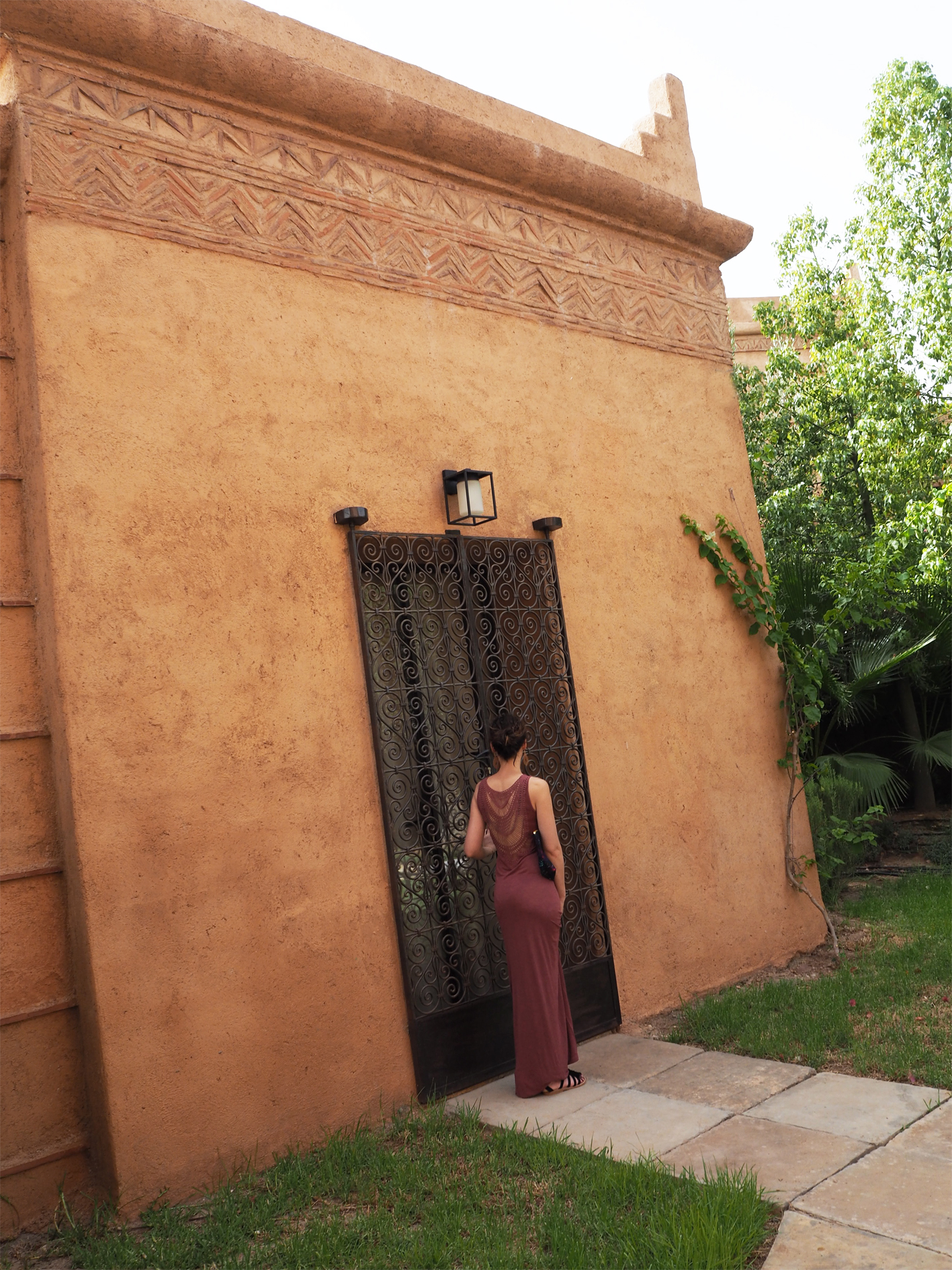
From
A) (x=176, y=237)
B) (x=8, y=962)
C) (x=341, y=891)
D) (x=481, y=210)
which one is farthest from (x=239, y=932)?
(x=481, y=210)

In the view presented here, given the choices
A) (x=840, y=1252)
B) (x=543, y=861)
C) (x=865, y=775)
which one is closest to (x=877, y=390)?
(x=865, y=775)

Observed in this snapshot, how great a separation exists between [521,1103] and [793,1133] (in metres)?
1.14

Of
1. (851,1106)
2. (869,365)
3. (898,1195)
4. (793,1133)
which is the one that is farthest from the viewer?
(869,365)

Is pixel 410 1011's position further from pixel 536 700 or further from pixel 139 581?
pixel 139 581

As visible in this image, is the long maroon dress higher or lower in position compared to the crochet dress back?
lower

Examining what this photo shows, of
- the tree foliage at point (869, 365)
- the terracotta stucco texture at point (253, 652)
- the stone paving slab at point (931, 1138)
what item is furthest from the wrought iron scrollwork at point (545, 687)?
the tree foliage at point (869, 365)

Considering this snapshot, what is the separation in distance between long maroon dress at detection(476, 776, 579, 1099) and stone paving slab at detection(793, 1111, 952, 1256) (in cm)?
135

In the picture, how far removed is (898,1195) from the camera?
119 inches

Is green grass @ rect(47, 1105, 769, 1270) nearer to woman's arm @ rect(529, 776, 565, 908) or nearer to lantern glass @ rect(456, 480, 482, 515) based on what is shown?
woman's arm @ rect(529, 776, 565, 908)

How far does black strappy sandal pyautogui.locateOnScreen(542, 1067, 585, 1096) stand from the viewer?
4.26 m

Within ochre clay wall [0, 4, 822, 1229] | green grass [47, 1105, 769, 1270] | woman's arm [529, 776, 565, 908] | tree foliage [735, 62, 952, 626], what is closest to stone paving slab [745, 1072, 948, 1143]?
Result: green grass [47, 1105, 769, 1270]

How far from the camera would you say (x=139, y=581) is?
386 centimetres

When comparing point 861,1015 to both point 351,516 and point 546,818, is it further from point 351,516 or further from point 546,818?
point 351,516

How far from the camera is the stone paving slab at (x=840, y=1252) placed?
2.65 metres
